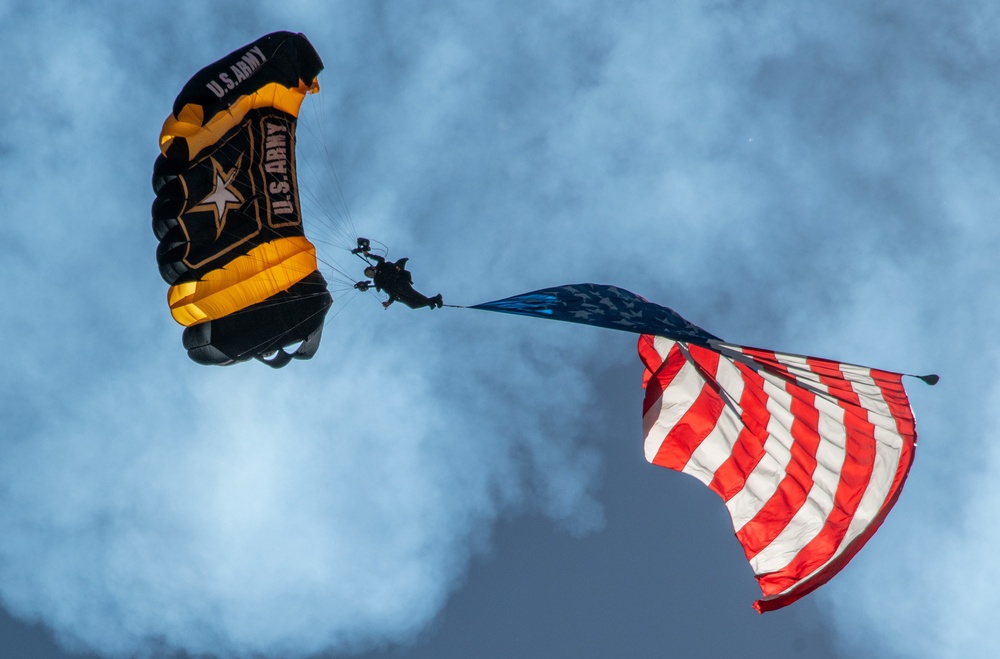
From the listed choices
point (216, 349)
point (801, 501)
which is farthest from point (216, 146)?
point (801, 501)

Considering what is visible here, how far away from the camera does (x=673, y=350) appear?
17531mm

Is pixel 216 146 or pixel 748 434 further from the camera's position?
pixel 216 146

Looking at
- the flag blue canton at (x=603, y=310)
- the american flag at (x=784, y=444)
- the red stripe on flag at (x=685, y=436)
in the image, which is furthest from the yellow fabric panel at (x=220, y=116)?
the red stripe on flag at (x=685, y=436)

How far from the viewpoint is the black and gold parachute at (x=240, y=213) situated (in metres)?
17.9

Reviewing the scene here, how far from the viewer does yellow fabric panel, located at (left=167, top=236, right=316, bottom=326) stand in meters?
18.3

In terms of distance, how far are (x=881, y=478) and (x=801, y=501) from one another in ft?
4.16

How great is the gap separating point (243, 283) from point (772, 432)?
933 cm

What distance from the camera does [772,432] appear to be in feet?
55.1

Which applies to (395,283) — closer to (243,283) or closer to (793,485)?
(243,283)

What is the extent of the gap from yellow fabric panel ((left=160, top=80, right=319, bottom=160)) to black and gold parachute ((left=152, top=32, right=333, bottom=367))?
0.02 meters

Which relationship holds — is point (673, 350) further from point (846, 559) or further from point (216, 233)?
point (216, 233)

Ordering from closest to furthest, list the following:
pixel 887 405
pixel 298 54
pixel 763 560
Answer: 1. pixel 887 405
2. pixel 763 560
3. pixel 298 54

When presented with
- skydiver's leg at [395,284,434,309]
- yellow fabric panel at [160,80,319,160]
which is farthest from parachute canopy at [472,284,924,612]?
yellow fabric panel at [160,80,319,160]

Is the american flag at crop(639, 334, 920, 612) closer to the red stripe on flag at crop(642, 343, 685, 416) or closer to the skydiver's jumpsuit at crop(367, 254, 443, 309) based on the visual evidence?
the red stripe on flag at crop(642, 343, 685, 416)
